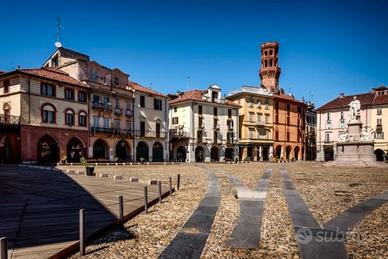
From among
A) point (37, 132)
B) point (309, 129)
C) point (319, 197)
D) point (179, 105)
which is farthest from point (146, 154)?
point (309, 129)

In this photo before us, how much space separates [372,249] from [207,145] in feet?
166

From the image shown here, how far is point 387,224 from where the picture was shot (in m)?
7.55

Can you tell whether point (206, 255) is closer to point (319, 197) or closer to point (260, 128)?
point (319, 197)

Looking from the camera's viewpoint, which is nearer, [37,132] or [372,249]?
[372,249]

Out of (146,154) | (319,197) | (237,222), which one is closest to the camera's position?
(237,222)

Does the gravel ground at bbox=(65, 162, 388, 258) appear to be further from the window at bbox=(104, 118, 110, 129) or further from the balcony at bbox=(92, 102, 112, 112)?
the window at bbox=(104, 118, 110, 129)

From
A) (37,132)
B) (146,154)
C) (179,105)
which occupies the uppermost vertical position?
(179,105)

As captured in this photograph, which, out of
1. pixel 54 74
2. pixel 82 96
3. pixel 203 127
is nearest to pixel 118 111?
pixel 82 96

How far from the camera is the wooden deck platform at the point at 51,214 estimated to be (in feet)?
18.1

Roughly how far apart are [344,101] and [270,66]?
1949 cm

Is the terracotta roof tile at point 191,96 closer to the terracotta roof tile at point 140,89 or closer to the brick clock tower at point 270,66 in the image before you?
the terracotta roof tile at point 140,89

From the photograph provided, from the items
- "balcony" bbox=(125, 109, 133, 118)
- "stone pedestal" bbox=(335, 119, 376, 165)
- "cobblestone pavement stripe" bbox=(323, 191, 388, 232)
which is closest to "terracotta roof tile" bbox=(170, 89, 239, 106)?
"balcony" bbox=(125, 109, 133, 118)

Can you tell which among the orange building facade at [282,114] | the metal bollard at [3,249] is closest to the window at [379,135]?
the orange building facade at [282,114]

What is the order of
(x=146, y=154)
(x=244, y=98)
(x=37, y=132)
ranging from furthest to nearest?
(x=244, y=98) → (x=146, y=154) → (x=37, y=132)
